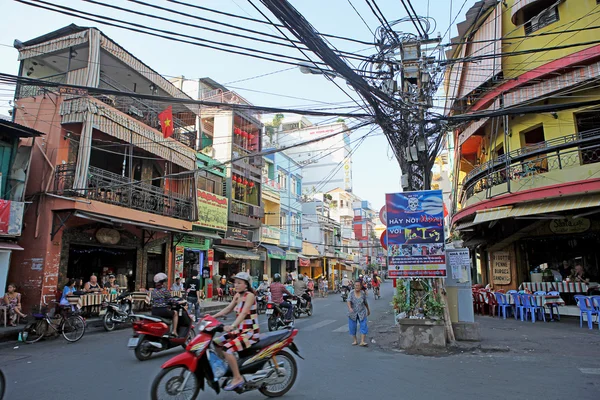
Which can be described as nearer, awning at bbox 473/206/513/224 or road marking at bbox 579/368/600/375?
road marking at bbox 579/368/600/375

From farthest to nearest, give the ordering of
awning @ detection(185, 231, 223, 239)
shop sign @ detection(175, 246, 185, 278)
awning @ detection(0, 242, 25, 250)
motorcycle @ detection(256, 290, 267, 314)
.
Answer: awning @ detection(185, 231, 223, 239)
shop sign @ detection(175, 246, 185, 278)
motorcycle @ detection(256, 290, 267, 314)
awning @ detection(0, 242, 25, 250)

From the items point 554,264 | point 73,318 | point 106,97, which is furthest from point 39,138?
point 554,264

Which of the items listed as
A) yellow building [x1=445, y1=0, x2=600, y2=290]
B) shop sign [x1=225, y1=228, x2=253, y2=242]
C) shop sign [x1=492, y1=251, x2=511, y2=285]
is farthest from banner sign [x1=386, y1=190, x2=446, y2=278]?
shop sign [x1=225, y1=228, x2=253, y2=242]

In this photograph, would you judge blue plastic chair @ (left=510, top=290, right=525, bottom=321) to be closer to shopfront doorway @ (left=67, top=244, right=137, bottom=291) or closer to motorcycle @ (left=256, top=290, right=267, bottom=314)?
motorcycle @ (left=256, top=290, right=267, bottom=314)

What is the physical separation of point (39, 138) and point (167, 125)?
4.61 metres

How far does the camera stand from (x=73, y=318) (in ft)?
35.6

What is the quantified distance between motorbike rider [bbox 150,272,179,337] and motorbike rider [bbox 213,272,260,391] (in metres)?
3.60

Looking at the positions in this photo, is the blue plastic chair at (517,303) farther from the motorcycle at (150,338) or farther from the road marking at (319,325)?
the motorcycle at (150,338)

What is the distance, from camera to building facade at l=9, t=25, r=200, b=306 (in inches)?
551

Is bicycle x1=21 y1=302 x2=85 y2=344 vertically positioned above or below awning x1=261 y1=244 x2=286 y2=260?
below

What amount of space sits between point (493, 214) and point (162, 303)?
38.5ft

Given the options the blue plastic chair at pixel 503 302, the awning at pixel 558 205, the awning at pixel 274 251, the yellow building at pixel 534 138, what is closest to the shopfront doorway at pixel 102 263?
the awning at pixel 274 251

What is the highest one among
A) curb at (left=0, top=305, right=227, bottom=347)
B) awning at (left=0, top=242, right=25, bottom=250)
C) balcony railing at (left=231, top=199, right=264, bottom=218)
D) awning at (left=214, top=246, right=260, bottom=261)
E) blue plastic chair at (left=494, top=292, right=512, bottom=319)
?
balcony railing at (left=231, top=199, right=264, bottom=218)

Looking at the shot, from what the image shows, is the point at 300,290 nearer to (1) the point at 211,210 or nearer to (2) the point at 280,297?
(2) the point at 280,297
